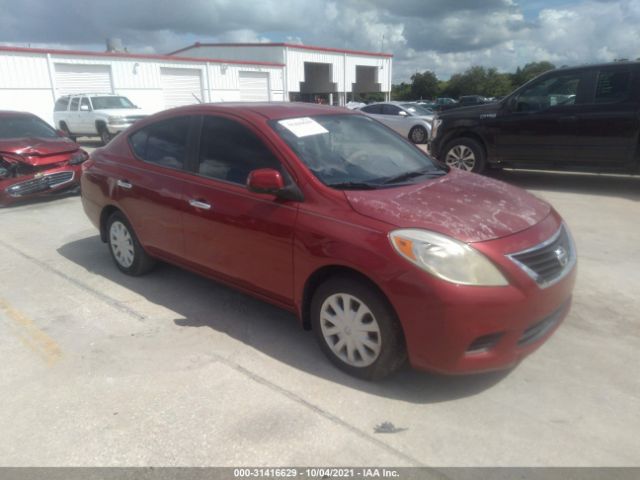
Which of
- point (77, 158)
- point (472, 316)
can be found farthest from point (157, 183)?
point (77, 158)

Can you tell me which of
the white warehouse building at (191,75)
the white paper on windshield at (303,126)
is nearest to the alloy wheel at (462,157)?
the white paper on windshield at (303,126)

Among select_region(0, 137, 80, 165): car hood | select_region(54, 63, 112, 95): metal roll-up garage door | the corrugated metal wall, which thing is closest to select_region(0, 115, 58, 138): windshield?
select_region(0, 137, 80, 165): car hood

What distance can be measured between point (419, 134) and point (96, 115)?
1123 centimetres

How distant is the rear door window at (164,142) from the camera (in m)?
4.17

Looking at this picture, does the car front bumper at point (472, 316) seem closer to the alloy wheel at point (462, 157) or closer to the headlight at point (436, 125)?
the alloy wheel at point (462, 157)

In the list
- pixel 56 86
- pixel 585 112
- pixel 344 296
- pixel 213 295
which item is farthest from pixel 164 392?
pixel 56 86

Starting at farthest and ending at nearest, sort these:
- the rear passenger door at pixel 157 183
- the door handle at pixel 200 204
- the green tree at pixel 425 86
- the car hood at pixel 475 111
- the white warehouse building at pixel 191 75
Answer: the green tree at pixel 425 86 → the white warehouse building at pixel 191 75 → the car hood at pixel 475 111 → the rear passenger door at pixel 157 183 → the door handle at pixel 200 204

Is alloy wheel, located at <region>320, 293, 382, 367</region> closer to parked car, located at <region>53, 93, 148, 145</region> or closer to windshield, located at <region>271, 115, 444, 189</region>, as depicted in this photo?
windshield, located at <region>271, 115, 444, 189</region>

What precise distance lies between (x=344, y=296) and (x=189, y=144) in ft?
6.43

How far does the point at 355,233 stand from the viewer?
2.90 metres

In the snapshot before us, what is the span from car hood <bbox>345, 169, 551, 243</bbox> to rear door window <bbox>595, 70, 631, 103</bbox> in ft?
17.2

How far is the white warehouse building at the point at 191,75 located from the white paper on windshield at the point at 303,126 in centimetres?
1570

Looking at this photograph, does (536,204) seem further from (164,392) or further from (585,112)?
(585,112)

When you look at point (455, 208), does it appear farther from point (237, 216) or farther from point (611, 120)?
point (611, 120)
